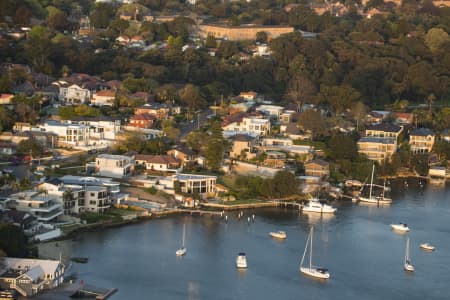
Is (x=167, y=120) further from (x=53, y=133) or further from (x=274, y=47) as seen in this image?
(x=274, y=47)

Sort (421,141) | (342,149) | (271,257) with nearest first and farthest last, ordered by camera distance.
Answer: (271,257), (342,149), (421,141)

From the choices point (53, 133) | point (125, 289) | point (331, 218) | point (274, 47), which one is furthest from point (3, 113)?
point (274, 47)

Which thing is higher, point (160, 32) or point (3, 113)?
point (160, 32)

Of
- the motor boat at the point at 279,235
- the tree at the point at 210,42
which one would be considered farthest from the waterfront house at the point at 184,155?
the tree at the point at 210,42

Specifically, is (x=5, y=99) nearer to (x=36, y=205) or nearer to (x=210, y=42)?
(x=36, y=205)

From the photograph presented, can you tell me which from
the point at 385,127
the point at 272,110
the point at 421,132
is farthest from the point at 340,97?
the point at 421,132

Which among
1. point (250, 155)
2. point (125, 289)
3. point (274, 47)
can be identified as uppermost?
point (274, 47)
